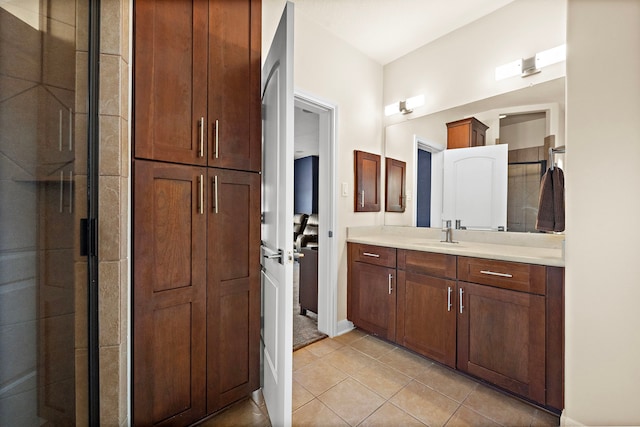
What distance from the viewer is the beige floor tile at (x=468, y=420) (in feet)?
4.77

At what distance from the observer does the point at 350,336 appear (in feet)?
8.20

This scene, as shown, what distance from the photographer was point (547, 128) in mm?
1938

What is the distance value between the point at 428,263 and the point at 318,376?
42.9 inches

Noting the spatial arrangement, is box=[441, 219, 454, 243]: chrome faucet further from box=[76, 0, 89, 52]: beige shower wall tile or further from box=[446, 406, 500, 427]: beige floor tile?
box=[76, 0, 89, 52]: beige shower wall tile

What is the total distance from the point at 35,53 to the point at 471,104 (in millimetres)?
2619

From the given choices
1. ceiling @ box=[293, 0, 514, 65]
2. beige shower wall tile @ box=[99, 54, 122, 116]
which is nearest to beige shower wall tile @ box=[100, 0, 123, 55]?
beige shower wall tile @ box=[99, 54, 122, 116]

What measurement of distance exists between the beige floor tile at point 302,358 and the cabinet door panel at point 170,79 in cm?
→ 158

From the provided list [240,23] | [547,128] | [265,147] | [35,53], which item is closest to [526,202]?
[547,128]

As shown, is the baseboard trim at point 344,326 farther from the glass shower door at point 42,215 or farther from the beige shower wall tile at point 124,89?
the beige shower wall tile at point 124,89

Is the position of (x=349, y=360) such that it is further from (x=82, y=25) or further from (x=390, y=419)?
(x=82, y=25)

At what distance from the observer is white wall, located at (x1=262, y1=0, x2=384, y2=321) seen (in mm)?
2248

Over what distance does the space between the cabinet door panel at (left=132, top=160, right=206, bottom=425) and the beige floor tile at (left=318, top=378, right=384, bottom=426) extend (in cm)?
72

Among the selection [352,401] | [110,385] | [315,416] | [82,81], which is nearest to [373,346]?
[352,401]

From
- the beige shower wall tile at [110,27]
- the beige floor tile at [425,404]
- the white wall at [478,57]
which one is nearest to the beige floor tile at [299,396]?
the beige floor tile at [425,404]
